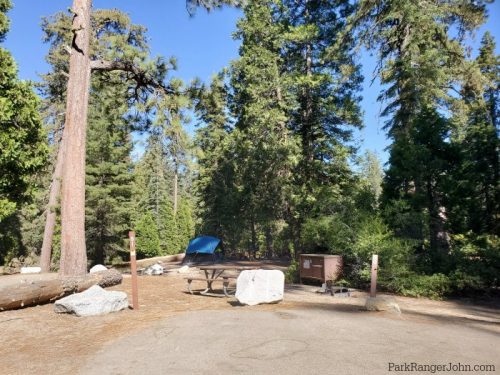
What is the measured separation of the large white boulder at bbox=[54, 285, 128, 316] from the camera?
26.1 feet

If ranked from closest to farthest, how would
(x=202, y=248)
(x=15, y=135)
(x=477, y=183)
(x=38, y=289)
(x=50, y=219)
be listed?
(x=38, y=289), (x=15, y=135), (x=477, y=183), (x=50, y=219), (x=202, y=248)

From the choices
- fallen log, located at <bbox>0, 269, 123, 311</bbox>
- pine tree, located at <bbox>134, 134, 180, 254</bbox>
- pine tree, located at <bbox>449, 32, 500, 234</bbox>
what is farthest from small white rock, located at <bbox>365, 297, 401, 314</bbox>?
pine tree, located at <bbox>134, 134, 180, 254</bbox>

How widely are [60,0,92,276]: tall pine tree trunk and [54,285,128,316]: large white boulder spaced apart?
212 centimetres

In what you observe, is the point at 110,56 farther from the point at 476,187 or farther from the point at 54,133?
the point at 476,187

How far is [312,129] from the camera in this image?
20219 millimetres

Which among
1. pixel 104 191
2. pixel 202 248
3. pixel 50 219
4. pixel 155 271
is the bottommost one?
pixel 155 271

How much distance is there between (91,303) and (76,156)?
4.48m

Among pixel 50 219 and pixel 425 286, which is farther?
pixel 50 219

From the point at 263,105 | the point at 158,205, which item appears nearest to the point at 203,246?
the point at 263,105

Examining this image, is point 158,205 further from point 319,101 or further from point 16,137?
point 16,137

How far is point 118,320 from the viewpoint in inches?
301

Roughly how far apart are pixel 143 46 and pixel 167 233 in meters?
27.0

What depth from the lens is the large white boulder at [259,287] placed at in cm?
901

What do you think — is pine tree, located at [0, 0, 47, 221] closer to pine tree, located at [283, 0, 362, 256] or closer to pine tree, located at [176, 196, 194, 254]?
pine tree, located at [283, 0, 362, 256]
